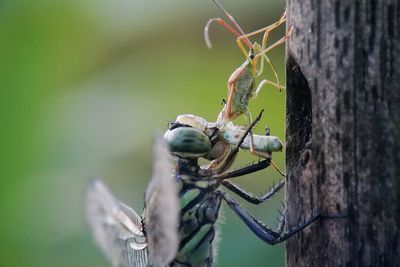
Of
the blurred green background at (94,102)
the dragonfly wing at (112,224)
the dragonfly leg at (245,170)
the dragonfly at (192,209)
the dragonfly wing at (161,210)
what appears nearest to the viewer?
the dragonfly wing at (161,210)

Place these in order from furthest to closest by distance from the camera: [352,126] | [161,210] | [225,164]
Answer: [225,164]
[161,210]
[352,126]

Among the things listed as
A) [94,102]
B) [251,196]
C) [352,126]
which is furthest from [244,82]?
[94,102]

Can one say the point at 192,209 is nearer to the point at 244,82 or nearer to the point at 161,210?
the point at 161,210

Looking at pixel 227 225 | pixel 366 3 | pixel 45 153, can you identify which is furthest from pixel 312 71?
pixel 45 153

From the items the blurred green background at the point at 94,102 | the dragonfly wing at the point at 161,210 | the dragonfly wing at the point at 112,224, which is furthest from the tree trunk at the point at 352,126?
the blurred green background at the point at 94,102

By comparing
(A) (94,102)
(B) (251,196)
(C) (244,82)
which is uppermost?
(A) (94,102)

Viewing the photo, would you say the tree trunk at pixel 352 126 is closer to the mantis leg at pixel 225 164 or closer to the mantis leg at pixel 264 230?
the mantis leg at pixel 264 230

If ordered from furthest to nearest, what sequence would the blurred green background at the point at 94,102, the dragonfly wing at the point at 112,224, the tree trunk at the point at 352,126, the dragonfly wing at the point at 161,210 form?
the blurred green background at the point at 94,102 < the dragonfly wing at the point at 112,224 < the dragonfly wing at the point at 161,210 < the tree trunk at the point at 352,126

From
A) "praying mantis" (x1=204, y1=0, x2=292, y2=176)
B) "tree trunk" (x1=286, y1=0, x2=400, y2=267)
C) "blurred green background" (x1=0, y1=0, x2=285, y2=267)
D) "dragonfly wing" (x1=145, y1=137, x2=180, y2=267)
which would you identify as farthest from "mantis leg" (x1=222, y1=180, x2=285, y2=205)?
"blurred green background" (x1=0, y1=0, x2=285, y2=267)
